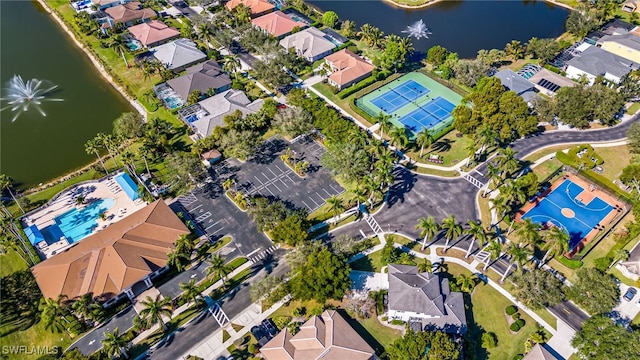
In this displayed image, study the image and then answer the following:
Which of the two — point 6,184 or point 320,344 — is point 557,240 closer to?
point 320,344

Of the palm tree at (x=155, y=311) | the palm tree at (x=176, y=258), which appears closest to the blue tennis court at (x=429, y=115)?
the palm tree at (x=176, y=258)

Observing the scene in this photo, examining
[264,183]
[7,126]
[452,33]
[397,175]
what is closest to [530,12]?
[452,33]

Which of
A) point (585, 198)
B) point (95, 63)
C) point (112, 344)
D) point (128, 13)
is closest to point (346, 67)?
point (585, 198)

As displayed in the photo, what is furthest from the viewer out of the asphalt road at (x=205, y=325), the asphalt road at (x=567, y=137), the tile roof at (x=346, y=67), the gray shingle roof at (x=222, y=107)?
the tile roof at (x=346, y=67)

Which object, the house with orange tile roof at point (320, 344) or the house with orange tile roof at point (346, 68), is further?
the house with orange tile roof at point (346, 68)

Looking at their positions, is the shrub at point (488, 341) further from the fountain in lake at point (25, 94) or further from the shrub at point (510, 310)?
the fountain in lake at point (25, 94)

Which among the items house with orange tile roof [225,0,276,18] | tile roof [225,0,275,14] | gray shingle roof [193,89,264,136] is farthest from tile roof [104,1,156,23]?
gray shingle roof [193,89,264,136]
